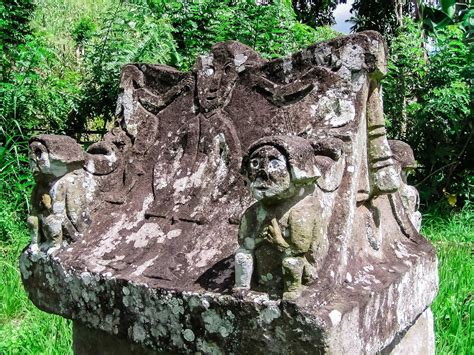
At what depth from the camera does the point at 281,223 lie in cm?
168

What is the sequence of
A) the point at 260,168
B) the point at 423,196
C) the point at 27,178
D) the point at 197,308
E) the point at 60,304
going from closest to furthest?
the point at 260,168
the point at 197,308
the point at 60,304
the point at 27,178
the point at 423,196

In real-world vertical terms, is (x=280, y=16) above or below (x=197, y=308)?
above

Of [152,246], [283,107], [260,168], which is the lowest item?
[152,246]

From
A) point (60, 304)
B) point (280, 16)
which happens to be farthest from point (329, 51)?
point (280, 16)

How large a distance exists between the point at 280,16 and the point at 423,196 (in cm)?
249

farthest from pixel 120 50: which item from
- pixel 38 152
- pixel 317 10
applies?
pixel 317 10

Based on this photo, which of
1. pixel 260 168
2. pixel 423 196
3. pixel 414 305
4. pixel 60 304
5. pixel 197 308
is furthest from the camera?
pixel 423 196

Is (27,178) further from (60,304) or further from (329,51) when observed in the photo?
(329,51)

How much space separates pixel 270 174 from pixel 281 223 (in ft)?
0.50

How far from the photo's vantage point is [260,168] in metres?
1.66

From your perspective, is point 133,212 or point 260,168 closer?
point 260,168

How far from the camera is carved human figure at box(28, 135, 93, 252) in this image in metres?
2.29

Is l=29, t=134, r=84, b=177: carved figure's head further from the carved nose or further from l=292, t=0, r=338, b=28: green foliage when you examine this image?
l=292, t=0, r=338, b=28: green foliage

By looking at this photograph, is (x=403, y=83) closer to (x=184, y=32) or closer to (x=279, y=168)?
(x=184, y=32)
